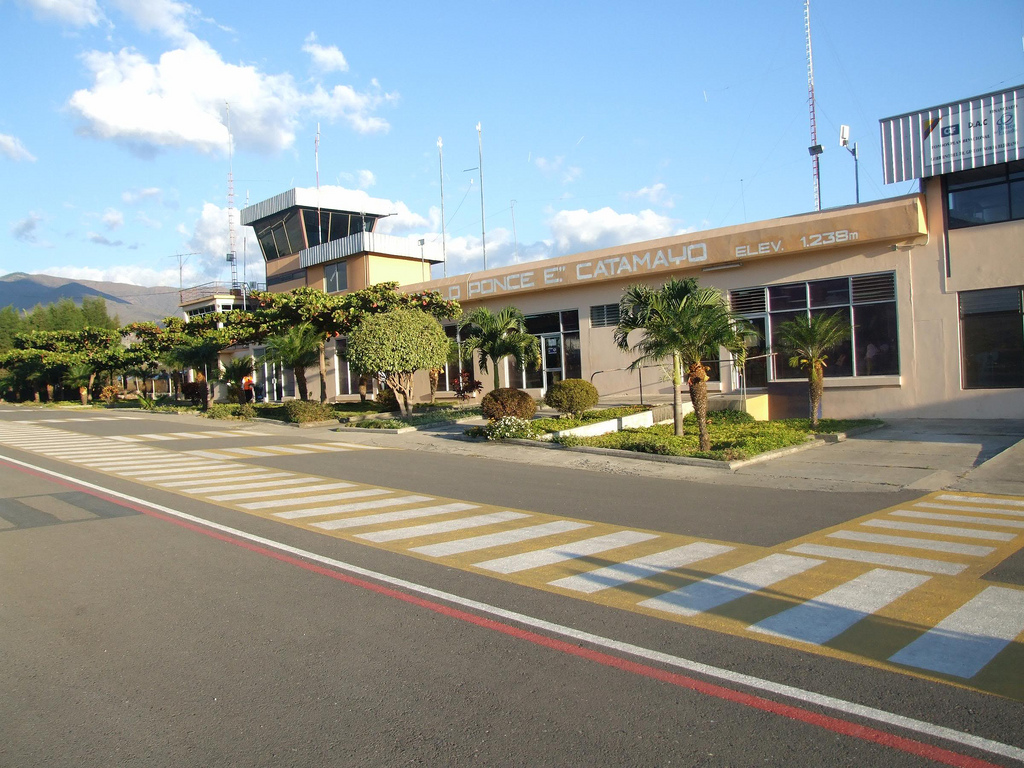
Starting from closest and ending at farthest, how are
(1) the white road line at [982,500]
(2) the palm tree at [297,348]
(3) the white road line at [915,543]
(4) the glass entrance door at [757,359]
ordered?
(3) the white road line at [915,543]
(1) the white road line at [982,500]
(4) the glass entrance door at [757,359]
(2) the palm tree at [297,348]

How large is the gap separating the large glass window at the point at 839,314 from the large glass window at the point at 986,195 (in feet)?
7.20

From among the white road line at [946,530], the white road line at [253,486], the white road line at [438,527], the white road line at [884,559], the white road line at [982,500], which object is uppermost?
the white road line at [253,486]

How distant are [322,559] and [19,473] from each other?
1097 centimetres

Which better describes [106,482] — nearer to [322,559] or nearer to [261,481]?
[261,481]

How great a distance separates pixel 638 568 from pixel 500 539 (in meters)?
1.95

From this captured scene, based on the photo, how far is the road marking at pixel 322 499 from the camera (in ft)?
35.8

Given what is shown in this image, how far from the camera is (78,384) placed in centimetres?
4712

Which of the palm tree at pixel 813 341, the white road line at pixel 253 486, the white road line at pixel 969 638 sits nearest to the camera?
A: the white road line at pixel 969 638

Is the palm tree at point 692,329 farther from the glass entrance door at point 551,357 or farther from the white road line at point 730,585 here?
the glass entrance door at point 551,357

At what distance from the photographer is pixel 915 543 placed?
8016mm

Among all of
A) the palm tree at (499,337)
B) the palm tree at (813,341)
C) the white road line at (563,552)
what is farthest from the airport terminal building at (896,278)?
the white road line at (563,552)

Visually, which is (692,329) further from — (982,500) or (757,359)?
(757,359)

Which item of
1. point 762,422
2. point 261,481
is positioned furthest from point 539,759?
point 762,422

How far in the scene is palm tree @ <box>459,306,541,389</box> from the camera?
79.9 ft
